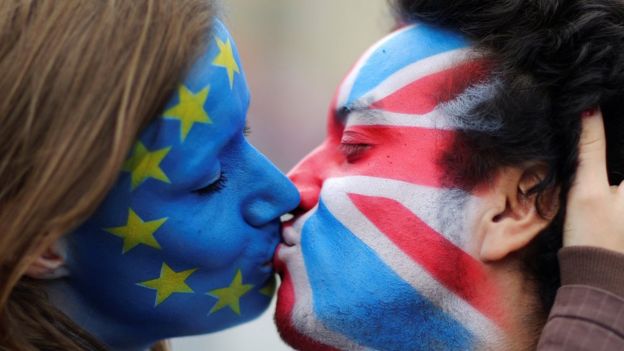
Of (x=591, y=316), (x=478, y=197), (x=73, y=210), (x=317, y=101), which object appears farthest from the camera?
(x=317, y=101)

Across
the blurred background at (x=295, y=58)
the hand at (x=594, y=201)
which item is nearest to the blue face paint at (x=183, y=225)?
the hand at (x=594, y=201)

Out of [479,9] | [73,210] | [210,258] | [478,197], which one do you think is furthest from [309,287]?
[479,9]

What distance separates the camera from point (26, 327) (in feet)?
5.85

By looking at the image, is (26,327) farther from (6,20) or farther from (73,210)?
(6,20)

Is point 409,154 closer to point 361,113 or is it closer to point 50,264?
point 361,113

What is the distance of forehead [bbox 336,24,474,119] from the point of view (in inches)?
82.4

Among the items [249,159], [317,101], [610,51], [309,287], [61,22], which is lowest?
[317,101]

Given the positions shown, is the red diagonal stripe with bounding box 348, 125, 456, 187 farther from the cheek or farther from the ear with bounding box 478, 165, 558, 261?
the ear with bounding box 478, 165, 558, 261

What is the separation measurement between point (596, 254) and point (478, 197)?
0.28 metres

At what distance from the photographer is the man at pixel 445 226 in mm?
2000

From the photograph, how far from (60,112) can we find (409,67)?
828mm

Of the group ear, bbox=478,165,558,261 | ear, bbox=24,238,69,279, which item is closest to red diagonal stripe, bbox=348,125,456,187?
ear, bbox=478,165,558,261

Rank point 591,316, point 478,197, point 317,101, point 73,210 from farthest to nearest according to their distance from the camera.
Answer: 1. point 317,101
2. point 478,197
3. point 591,316
4. point 73,210

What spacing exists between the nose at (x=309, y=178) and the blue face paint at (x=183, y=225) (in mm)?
106
